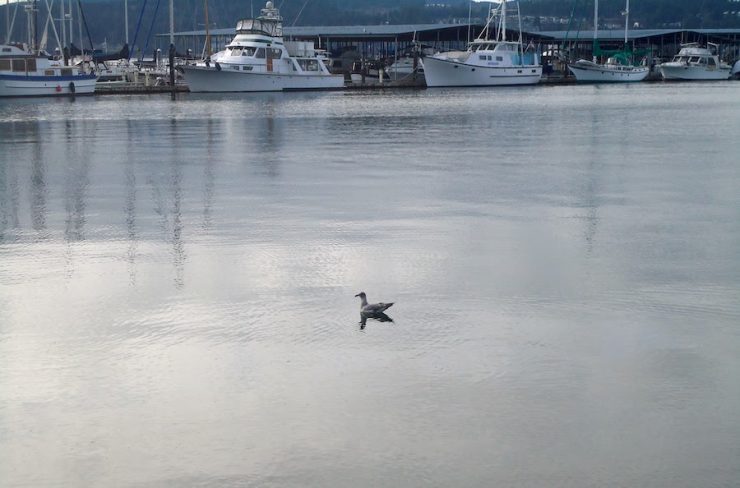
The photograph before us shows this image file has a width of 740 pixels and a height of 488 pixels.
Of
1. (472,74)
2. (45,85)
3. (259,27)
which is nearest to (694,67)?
(472,74)

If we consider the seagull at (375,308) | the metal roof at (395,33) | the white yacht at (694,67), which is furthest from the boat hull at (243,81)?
the seagull at (375,308)

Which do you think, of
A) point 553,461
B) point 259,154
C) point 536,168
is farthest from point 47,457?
point 259,154

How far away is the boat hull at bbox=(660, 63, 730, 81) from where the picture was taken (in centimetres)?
10094

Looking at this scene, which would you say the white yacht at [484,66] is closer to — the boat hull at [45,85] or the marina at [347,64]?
the marina at [347,64]

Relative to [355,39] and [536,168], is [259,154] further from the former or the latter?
[355,39]

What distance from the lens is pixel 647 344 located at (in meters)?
8.17

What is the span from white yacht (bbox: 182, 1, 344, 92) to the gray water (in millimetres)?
55398

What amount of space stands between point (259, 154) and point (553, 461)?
59.4ft

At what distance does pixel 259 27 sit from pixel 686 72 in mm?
46381

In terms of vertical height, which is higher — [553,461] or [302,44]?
[302,44]

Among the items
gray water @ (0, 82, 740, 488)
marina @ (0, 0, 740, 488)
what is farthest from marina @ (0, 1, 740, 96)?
gray water @ (0, 82, 740, 488)

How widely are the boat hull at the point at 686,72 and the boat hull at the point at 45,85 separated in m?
57.4

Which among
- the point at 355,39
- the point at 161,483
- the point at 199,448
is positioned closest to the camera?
the point at 161,483

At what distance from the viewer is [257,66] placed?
74.6 meters
